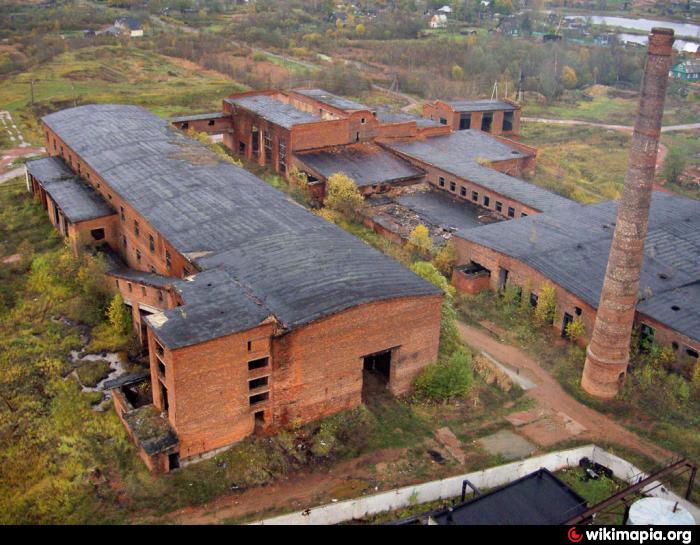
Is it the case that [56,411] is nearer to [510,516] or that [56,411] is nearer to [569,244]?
[510,516]

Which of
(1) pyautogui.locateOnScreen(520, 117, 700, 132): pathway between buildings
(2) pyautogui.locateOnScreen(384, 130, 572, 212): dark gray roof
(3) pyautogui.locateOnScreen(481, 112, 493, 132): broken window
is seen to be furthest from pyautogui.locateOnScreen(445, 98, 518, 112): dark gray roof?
(1) pyautogui.locateOnScreen(520, 117, 700, 132): pathway between buildings

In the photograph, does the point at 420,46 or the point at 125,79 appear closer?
the point at 125,79

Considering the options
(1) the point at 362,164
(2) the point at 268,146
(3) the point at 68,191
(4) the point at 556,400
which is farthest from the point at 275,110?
(4) the point at 556,400

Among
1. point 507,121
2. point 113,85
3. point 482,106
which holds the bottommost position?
point 507,121

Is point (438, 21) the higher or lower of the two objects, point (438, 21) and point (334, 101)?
the higher

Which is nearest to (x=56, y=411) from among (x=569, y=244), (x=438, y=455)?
(x=438, y=455)

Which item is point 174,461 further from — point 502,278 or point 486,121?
point 486,121
